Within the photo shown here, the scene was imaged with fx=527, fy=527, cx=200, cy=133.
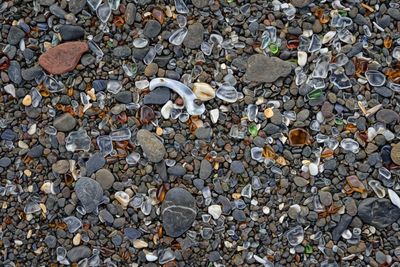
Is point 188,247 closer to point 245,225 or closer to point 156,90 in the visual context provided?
point 245,225

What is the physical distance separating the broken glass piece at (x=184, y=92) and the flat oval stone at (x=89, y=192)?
0.26m

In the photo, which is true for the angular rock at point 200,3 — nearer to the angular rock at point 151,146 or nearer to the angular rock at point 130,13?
the angular rock at point 130,13

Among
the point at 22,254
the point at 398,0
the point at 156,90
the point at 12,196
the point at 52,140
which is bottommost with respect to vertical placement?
the point at 22,254

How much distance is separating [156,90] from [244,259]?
1.44 ft

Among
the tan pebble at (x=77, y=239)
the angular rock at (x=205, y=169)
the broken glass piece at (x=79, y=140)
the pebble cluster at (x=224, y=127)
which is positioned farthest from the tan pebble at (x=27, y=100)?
the angular rock at (x=205, y=169)

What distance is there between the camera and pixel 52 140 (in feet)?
4.01

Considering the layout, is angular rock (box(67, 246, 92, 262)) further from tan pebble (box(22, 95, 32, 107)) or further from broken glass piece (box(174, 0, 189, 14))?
broken glass piece (box(174, 0, 189, 14))

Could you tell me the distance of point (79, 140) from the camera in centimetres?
122

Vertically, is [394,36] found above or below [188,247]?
above

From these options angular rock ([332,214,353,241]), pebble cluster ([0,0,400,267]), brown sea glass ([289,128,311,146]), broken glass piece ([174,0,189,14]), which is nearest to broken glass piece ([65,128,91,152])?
pebble cluster ([0,0,400,267])

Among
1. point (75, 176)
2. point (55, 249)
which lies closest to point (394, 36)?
point (75, 176)

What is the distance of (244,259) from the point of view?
1217mm

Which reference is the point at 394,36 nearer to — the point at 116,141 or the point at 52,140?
the point at 116,141

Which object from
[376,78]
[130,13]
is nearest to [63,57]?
[130,13]
